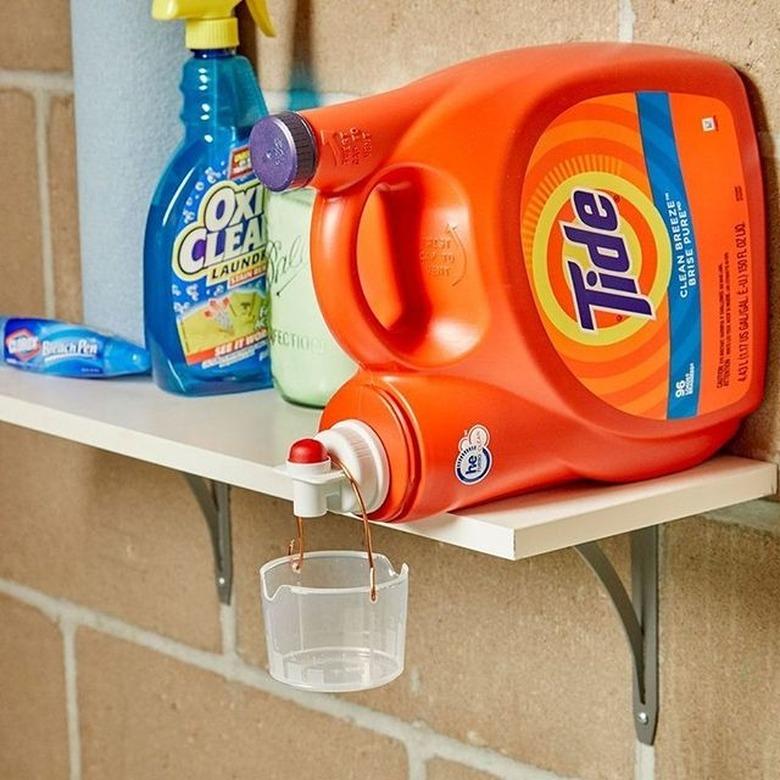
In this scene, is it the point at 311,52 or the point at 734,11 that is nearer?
the point at 734,11

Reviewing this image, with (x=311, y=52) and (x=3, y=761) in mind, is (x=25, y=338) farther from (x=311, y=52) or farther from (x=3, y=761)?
(x=3, y=761)

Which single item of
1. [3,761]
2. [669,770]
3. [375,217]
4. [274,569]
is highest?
[375,217]

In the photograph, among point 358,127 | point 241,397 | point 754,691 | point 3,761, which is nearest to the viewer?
point 358,127

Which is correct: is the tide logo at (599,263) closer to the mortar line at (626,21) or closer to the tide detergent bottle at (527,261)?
the tide detergent bottle at (527,261)

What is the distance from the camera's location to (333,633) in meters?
0.72

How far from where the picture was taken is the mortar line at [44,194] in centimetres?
112

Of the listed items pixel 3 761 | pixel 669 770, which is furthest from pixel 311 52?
pixel 3 761

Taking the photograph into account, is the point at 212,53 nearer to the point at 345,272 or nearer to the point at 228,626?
the point at 345,272

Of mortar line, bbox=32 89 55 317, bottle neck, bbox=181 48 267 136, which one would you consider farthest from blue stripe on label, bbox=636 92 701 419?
mortar line, bbox=32 89 55 317

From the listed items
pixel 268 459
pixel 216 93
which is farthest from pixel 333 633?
pixel 216 93

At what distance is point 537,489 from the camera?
70cm

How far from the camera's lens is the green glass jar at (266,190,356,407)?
836 millimetres

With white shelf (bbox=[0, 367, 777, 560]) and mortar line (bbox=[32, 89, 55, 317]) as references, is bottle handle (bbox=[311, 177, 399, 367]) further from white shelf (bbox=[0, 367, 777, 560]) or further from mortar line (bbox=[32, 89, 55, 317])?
mortar line (bbox=[32, 89, 55, 317])

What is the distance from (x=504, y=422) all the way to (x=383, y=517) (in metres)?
0.06
